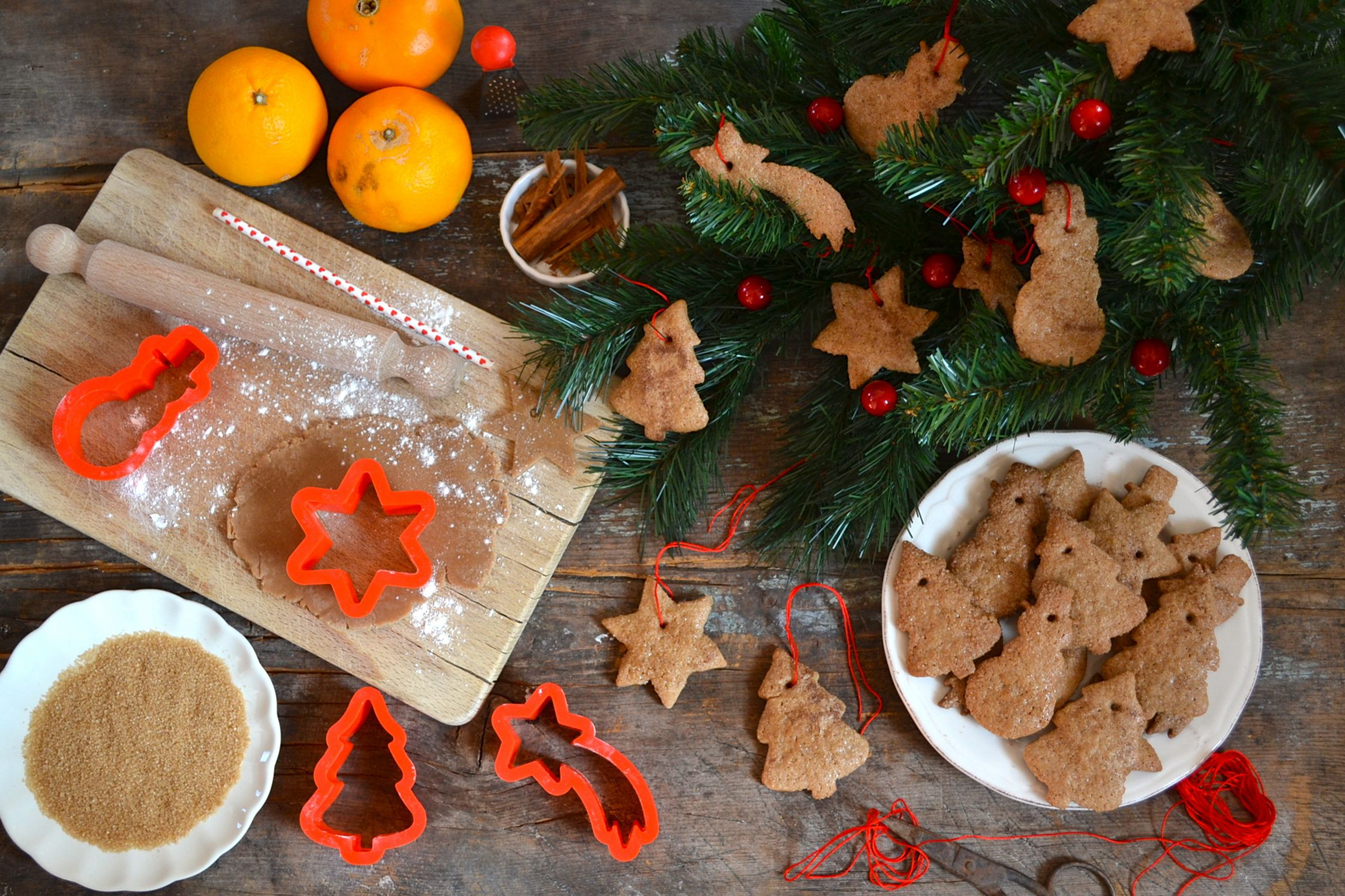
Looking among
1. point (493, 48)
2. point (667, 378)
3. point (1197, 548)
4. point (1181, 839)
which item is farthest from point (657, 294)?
point (1181, 839)

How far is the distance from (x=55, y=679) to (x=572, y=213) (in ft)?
3.21

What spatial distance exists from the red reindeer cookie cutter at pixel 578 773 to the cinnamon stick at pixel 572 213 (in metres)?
0.62

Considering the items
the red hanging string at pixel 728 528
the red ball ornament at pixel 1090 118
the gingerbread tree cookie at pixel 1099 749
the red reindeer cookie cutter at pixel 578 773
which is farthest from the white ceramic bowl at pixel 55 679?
the red ball ornament at pixel 1090 118

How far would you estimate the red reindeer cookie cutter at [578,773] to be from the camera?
1209 millimetres

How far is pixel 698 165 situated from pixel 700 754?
2.70ft

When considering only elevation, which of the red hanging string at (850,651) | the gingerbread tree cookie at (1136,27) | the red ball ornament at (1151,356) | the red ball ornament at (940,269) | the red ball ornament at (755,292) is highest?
the gingerbread tree cookie at (1136,27)

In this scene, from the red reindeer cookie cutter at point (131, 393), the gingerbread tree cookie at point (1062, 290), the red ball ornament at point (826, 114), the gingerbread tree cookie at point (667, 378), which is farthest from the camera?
the red reindeer cookie cutter at point (131, 393)

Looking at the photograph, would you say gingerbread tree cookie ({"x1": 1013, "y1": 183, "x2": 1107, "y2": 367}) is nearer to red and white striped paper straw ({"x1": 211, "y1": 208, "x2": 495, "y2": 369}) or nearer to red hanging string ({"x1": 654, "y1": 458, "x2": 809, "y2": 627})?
red hanging string ({"x1": 654, "y1": 458, "x2": 809, "y2": 627})

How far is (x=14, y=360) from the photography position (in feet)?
4.22

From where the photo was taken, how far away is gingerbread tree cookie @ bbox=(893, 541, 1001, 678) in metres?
1.20

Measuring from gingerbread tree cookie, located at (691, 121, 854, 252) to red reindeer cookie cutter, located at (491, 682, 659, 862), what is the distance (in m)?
0.72

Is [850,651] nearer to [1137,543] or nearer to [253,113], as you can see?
[1137,543]

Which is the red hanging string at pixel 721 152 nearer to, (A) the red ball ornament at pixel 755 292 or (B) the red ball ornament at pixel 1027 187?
(A) the red ball ornament at pixel 755 292

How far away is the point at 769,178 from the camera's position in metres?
0.92
